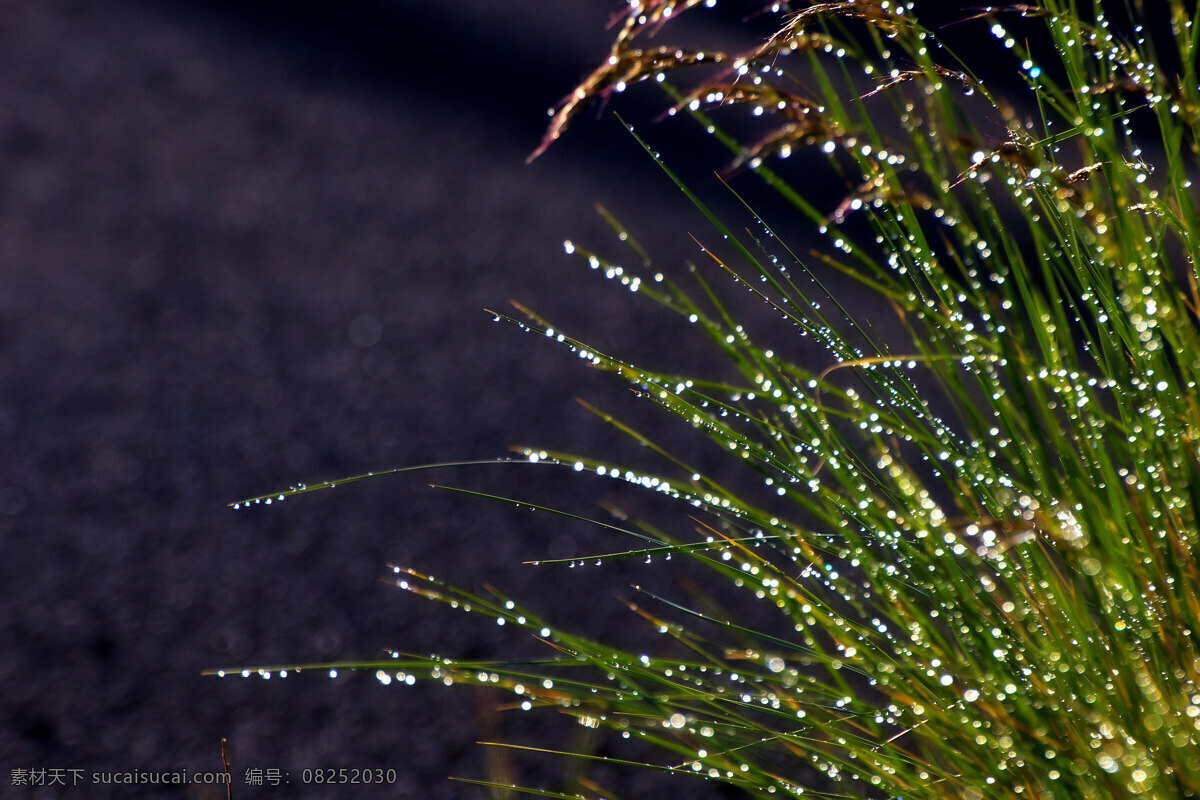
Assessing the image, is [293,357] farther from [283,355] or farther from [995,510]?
[995,510]

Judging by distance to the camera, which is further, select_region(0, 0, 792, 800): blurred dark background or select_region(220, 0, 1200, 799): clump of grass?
select_region(0, 0, 792, 800): blurred dark background

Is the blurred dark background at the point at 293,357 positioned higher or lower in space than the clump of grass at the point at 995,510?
higher

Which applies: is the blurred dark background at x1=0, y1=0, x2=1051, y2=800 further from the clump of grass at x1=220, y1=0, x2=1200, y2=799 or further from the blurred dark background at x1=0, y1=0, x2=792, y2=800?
the clump of grass at x1=220, y1=0, x2=1200, y2=799

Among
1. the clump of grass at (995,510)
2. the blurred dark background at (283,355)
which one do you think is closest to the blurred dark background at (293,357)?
the blurred dark background at (283,355)

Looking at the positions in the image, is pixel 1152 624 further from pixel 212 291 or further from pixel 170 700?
pixel 212 291

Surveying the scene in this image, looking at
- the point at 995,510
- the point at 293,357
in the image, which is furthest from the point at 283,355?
the point at 995,510

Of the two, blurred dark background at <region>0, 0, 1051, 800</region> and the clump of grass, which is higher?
blurred dark background at <region>0, 0, 1051, 800</region>

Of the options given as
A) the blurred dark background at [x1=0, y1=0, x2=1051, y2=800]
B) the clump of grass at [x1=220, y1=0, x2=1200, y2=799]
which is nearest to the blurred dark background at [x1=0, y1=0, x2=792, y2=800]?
the blurred dark background at [x1=0, y1=0, x2=1051, y2=800]

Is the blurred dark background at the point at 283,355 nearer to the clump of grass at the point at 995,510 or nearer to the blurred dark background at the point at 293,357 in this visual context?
the blurred dark background at the point at 293,357
